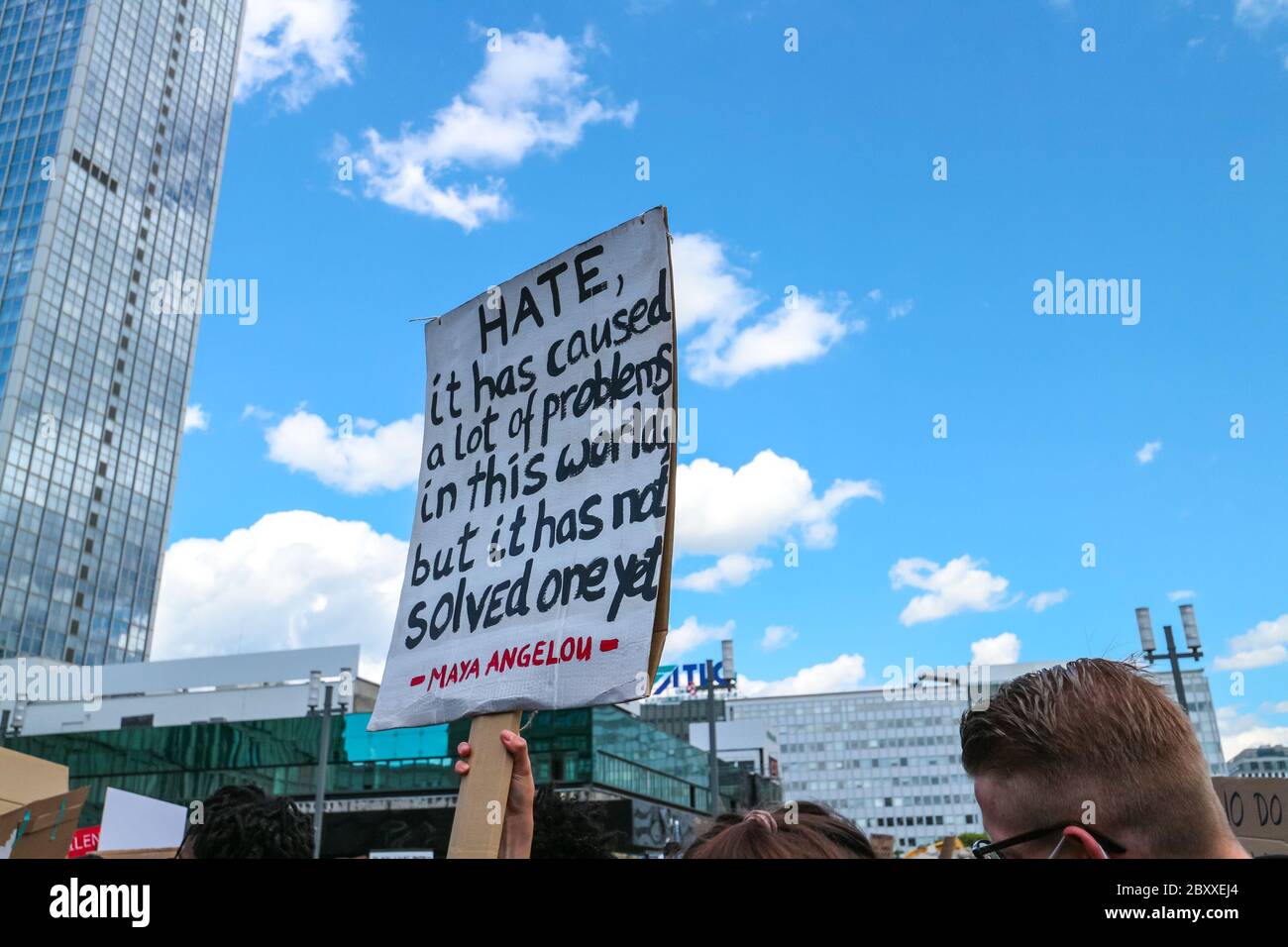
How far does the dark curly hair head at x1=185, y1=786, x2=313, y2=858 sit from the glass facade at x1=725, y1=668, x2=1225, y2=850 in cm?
14506

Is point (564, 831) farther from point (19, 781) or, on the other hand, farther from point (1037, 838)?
point (1037, 838)

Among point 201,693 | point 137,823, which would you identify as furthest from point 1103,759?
point 201,693

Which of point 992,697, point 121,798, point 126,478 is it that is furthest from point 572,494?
point 126,478

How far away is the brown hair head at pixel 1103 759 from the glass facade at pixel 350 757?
35.1m

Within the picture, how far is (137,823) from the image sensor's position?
8656mm

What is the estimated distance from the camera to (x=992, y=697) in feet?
6.13

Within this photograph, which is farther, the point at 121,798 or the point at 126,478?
the point at 126,478

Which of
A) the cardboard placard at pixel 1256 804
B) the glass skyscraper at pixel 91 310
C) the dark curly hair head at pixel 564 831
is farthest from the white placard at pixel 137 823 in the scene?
the glass skyscraper at pixel 91 310

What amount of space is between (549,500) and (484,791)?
0.87m
